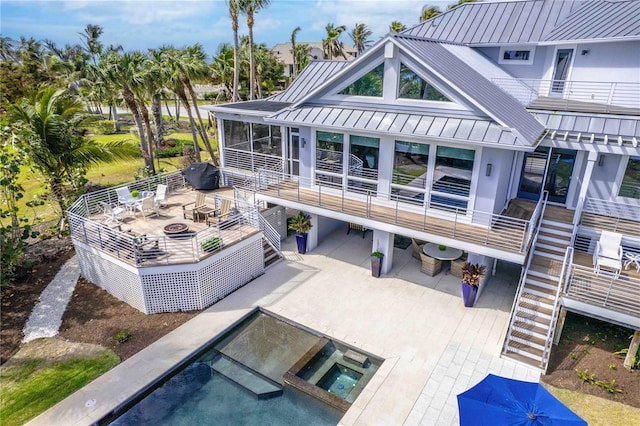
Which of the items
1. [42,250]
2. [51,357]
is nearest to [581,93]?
[51,357]

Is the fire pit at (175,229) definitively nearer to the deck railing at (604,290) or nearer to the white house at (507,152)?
the white house at (507,152)

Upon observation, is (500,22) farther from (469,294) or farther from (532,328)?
(532,328)

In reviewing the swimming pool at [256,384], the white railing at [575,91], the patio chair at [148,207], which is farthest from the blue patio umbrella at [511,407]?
the patio chair at [148,207]

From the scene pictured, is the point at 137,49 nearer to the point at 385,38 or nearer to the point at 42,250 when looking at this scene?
the point at 42,250

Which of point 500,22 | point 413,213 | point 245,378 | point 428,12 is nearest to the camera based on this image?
point 245,378

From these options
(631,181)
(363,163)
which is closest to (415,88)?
(363,163)

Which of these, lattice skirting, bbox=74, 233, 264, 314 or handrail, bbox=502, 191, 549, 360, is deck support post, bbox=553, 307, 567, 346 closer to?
handrail, bbox=502, 191, 549, 360
